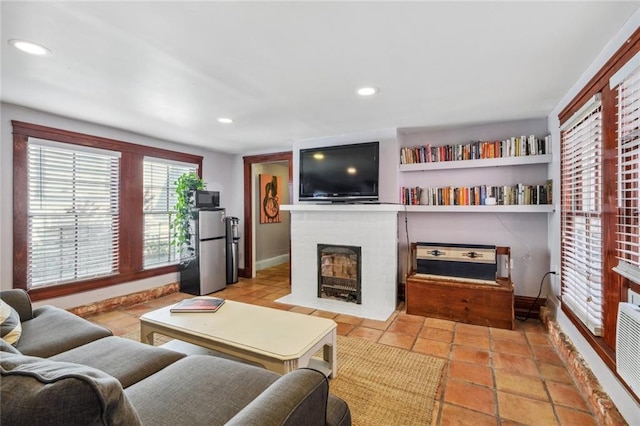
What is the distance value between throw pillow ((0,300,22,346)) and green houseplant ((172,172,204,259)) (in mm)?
2501

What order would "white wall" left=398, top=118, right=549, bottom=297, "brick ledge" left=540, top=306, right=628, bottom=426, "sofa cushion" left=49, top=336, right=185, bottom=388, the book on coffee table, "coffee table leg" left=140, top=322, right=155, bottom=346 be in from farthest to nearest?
"white wall" left=398, top=118, right=549, bottom=297 → the book on coffee table → "coffee table leg" left=140, top=322, right=155, bottom=346 → "brick ledge" left=540, top=306, right=628, bottom=426 → "sofa cushion" left=49, top=336, right=185, bottom=388

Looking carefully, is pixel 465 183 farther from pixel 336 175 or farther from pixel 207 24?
pixel 207 24

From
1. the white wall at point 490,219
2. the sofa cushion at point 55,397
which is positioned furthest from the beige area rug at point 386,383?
the white wall at point 490,219

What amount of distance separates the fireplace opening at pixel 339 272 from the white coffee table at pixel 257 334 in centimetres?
161

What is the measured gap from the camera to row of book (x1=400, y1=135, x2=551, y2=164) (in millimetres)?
3135

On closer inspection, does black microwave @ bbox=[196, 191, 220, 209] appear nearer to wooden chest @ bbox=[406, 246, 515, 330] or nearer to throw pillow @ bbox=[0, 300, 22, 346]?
throw pillow @ bbox=[0, 300, 22, 346]

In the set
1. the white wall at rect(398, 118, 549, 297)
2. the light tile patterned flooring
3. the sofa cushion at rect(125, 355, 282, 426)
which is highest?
the white wall at rect(398, 118, 549, 297)

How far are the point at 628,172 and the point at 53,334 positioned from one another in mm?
3266

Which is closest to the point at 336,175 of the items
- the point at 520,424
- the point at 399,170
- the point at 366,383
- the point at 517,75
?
the point at 399,170

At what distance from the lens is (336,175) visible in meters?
3.82

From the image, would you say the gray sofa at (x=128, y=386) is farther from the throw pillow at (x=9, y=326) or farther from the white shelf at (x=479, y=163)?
the white shelf at (x=479, y=163)

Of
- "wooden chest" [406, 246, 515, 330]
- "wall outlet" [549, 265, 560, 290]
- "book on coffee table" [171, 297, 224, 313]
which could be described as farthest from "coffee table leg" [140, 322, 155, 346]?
"wall outlet" [549, 265, 560, 290]

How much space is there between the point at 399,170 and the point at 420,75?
1.58 m

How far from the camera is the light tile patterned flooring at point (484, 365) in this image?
1.77 metres
